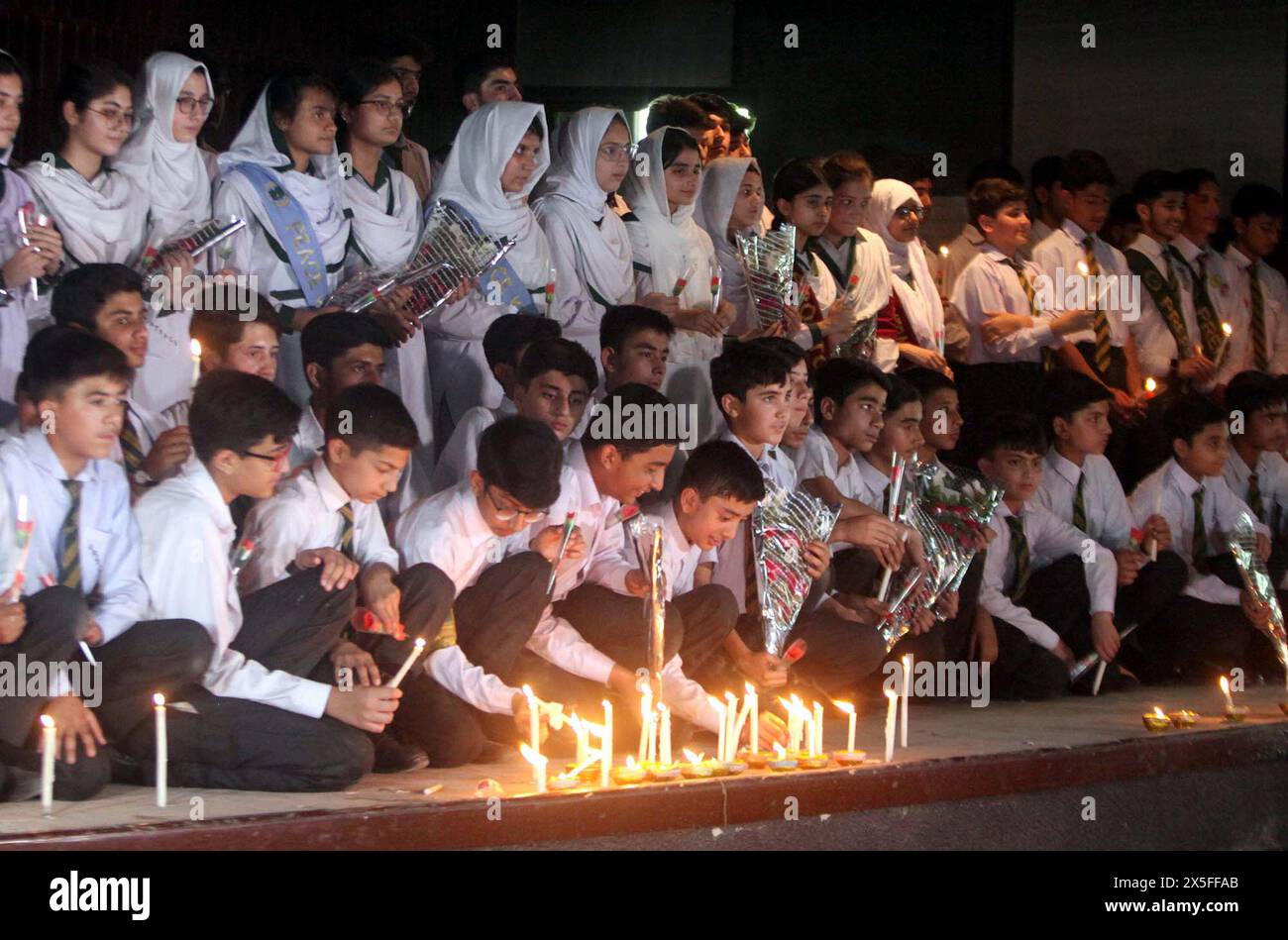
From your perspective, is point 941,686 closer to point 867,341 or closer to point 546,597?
point 867,341

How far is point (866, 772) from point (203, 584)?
1687mm

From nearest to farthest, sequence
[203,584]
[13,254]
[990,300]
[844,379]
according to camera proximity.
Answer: [203,584] → [13,254] → [844,379] → [990,300]

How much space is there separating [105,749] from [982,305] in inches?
169

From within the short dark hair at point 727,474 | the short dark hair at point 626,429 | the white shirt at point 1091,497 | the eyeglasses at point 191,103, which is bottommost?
the white shirt at point 1091,497

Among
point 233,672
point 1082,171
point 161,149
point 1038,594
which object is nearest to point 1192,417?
point 1038,594

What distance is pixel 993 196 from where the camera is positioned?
7699 millimetres

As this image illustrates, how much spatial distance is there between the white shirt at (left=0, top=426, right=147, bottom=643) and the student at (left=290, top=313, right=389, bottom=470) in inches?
33.2

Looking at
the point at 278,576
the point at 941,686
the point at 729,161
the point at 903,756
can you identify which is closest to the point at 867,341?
the point at 729,161

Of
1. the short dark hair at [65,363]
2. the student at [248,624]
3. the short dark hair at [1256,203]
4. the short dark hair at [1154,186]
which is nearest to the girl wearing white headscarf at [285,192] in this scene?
the student at [248,624]

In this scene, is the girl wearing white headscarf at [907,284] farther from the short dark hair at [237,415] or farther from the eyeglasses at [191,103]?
the short dark hair at [237,415]

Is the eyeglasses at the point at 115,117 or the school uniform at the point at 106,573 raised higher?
the eyeglasses at the point at 115,117

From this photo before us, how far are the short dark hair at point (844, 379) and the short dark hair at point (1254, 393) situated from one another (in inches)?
79.3

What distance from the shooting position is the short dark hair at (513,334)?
231 inches

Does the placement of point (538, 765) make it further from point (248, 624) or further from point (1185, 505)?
point (1185, 505)
